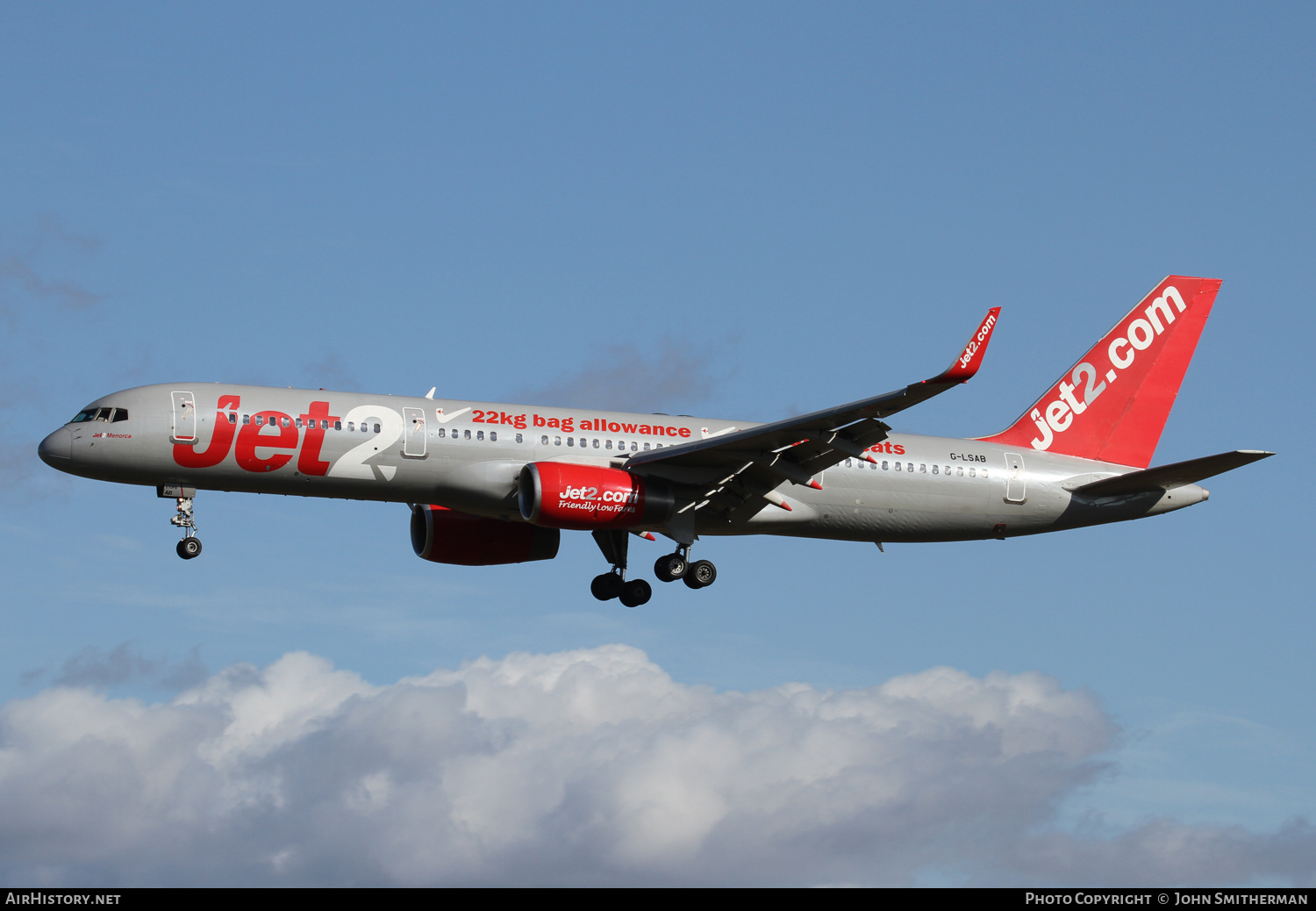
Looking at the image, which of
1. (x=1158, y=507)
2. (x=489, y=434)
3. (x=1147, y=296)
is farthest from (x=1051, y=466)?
(x=489, y=434)

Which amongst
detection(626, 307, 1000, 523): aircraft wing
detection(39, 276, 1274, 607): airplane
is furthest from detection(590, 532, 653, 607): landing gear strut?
detection(626, 307, 1000, 523): aircraft wing

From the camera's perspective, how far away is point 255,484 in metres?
36.3

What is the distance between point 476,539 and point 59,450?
457 inches

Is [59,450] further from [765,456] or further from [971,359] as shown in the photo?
[971,359]

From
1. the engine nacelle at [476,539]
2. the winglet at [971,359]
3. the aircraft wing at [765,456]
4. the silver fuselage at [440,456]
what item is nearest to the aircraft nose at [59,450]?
the silver fuselage at [440,456]

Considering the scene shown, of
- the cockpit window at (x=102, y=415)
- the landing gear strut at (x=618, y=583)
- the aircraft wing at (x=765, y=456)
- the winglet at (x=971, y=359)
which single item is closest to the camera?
the winglet at (x=971, y=359)

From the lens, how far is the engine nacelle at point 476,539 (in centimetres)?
4256

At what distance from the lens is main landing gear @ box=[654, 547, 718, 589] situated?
39.5 metres

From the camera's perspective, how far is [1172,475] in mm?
40094

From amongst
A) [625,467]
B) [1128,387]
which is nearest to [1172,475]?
[1128,387]

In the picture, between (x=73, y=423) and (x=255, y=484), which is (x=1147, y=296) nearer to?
(x=255, y=484)

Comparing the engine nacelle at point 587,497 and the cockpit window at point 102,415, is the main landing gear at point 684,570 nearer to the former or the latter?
the engine nacelle at point 587,497

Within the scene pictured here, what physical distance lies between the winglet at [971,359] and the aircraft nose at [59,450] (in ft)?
65.2
